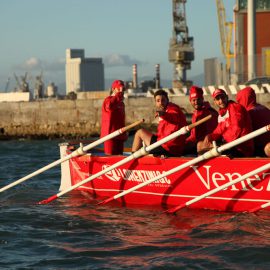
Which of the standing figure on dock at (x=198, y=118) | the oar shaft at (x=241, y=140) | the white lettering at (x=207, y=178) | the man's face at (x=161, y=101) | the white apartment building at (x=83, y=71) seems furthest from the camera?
the white apartment building at (x=83, y=71)

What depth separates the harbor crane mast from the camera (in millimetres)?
98500

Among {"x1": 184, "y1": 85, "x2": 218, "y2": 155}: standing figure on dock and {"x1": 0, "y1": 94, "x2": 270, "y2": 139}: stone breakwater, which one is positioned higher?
{"x1": 184, "y1": 85, "x2": 218, "y2": 155}: standing figure on dock

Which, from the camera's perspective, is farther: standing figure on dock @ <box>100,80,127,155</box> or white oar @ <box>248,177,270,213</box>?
standing figure on dock @ <box>100,80,127,155</box>

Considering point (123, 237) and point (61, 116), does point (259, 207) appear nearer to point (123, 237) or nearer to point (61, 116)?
point (123, 237)

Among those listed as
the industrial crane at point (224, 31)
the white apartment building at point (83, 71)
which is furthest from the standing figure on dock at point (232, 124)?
the white apartment building at point (83, 71)

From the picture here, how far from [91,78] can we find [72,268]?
14607 centimetres

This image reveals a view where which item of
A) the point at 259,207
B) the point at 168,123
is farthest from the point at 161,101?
the point at 259,207

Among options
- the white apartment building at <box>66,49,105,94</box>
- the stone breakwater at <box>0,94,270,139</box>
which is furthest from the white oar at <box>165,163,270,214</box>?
the white apartment building at <box>66,49,105,94</box>

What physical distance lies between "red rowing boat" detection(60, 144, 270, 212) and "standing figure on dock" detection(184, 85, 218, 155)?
33.7 inches

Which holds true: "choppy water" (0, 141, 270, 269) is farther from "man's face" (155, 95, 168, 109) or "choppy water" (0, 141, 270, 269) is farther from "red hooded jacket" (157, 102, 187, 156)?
"man's face" (155, 95, 168, 109)

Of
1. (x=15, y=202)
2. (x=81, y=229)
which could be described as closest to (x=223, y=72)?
(x=15, y=202)

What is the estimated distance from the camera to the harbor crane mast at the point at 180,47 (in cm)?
9850

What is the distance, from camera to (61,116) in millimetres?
34219

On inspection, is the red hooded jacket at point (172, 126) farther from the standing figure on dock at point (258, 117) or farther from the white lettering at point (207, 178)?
the standing figure on dock at point (258, 117)
